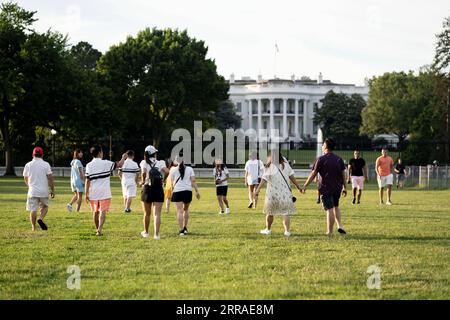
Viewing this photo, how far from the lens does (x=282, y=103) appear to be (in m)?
135

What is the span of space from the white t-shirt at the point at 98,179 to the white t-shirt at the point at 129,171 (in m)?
5.41

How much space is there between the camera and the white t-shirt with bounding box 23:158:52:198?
15195 millimetres

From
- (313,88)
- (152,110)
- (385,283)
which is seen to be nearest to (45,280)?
(385,283)

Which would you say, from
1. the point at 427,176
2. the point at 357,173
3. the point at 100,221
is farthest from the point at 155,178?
the point at 427,176

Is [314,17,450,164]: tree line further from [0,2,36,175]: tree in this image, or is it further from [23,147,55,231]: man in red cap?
[23,147,55,231]: man in red cap

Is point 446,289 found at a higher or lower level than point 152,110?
lower

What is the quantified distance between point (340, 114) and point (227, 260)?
97.3 meters

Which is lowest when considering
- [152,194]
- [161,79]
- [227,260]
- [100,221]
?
[227,260]

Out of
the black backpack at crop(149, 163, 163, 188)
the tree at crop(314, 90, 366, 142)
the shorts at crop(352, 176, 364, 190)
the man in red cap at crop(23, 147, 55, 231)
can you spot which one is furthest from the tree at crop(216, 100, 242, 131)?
the black backpack at crop(149, 163, 163, 188)

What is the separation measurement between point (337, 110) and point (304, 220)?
90711 millimetres

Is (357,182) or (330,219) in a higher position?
(357,182)

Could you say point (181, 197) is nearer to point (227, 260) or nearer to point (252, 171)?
point (227, 260)
